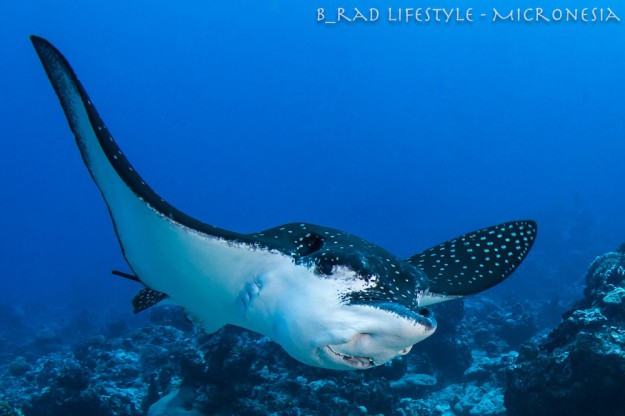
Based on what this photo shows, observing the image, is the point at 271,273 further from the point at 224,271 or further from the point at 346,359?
the point at 346,359

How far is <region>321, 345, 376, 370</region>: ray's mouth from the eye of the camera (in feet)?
9.13

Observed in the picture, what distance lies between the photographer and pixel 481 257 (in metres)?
4.56

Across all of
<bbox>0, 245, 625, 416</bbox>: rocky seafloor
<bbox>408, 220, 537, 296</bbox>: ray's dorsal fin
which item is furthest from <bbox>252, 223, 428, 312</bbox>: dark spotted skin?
<bbox>0, 245, 625, 416</bbox>: rocky seafloor

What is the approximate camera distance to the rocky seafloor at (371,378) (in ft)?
19.6

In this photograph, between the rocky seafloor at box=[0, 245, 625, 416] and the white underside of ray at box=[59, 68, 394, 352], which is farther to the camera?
the rocky seafloor at box=[0, 245, 625, 416]

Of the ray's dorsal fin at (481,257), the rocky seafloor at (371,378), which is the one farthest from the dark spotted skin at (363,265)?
the rocky seafloor at (371,378)

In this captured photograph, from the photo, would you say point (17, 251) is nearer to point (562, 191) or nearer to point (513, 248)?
point (513, 248)

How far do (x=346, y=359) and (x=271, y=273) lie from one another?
2.74 feet

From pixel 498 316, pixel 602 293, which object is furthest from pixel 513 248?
pixel 498 316

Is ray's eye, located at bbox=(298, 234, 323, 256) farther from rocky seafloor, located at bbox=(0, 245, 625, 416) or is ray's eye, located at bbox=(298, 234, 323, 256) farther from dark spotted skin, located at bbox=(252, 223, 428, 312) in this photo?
rocky seafloor, located at bbox=(0, 245, 625, 416)

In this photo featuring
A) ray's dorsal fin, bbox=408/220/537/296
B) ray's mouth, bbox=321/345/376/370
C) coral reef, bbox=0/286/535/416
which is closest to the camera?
ray's mouth, bbox=321/345/376/370

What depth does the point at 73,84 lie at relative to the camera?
2613mm

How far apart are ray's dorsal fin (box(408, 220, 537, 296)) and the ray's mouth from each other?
1.50m

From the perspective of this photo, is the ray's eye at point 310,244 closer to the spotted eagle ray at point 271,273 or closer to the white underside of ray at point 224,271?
the spotted eagle ray at point 271,273
